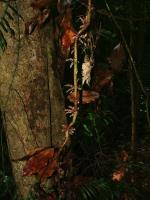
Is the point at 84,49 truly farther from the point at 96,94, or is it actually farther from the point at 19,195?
the point at 19,195

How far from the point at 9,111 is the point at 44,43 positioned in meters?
0.36

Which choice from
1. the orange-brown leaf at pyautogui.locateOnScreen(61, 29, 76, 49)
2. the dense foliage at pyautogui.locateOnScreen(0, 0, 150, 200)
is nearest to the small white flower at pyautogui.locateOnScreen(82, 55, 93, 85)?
the dense foliage at pyautogui.locateOnScreen(0, 0, 150, 200)

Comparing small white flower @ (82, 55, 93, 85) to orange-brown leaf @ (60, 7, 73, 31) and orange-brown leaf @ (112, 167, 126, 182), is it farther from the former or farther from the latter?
orange-brown leaf @ (112, 167, 126, 182)

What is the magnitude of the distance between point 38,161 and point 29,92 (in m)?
0.32

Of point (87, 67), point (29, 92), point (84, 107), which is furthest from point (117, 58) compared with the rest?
point (84, 107)

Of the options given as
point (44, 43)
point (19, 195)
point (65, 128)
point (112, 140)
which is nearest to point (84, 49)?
point (44, 43)

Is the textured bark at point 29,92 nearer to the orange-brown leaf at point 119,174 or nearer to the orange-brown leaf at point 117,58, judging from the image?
the orange-brown leaf at point 117,58

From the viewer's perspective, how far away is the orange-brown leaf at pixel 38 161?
207 cm

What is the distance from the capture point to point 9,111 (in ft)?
6.86

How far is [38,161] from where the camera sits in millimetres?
2076

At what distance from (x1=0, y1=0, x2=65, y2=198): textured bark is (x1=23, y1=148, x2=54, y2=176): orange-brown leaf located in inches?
2.0

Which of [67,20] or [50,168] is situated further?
[50,168]

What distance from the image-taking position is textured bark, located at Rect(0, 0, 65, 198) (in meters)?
1.96

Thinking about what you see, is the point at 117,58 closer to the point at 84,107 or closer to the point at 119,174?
the point at 119,174
